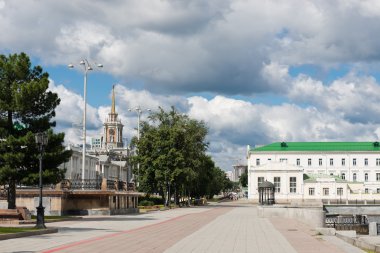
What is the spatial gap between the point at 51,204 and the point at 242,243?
25004 mm

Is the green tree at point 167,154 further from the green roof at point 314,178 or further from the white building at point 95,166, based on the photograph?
the white building at point 95,166

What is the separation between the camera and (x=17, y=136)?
36.2 metres

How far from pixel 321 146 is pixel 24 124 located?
124138mm

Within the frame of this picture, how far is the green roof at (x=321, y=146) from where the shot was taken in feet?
495

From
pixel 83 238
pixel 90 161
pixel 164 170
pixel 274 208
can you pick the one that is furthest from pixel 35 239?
pixel 90 161

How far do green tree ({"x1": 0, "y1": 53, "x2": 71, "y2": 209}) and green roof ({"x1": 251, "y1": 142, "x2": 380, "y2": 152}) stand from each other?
115428mm

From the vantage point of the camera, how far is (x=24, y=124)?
1453 inches

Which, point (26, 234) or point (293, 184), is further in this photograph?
point (293, 184)

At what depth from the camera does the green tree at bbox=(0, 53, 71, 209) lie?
35000mm

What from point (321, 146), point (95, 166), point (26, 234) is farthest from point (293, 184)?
point (26, 234)

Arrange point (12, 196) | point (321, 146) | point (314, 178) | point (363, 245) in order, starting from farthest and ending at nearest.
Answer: point (321, 146)
point (314, 178)
point (12, 196)
point (363, 245)

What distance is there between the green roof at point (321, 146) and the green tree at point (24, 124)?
115 metres

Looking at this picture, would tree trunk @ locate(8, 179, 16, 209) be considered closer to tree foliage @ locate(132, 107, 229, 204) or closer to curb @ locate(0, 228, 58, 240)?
curb @ locate(0, 228, 58, 240)

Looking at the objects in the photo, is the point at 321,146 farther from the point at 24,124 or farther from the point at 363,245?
the point at 363,245
